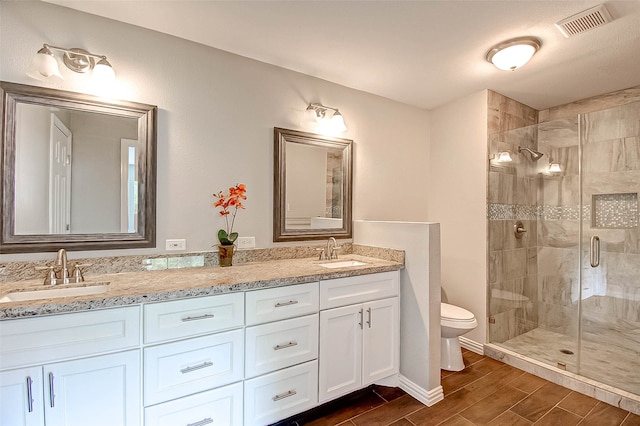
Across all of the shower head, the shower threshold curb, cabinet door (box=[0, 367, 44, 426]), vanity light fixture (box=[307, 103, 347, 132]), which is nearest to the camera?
cabinet door (box=[0, 367, 44, 426])

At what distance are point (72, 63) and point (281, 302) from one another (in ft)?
5.94

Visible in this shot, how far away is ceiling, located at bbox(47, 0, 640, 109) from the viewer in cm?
164

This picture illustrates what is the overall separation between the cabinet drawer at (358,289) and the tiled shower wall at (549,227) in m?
1.28

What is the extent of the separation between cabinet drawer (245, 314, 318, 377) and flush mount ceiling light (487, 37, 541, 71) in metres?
2.19

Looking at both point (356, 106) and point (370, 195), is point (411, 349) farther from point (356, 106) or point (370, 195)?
point (356, 106)

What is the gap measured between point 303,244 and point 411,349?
1133mm

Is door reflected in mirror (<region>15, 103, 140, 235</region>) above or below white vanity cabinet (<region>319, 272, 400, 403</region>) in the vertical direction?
above

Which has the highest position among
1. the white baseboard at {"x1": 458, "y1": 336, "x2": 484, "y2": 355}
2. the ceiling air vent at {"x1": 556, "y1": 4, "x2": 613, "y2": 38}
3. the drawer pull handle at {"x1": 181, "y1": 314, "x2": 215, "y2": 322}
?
the ceiling air vent at {"x1": 556, "y1": 4, "x2": 613, "y2": 38}

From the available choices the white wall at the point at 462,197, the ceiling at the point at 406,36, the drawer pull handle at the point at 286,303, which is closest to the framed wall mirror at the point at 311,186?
the ceiling at the point at 406,36

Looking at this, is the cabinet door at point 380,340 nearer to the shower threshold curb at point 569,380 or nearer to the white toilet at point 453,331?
the white toilet at point 453,331

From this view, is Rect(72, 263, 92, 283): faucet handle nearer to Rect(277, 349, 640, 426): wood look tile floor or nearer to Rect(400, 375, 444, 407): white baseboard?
Rect(277, 349, 640, 426): wood look tile floor

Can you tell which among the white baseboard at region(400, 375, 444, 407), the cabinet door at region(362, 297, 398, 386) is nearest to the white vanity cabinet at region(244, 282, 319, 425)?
the cabinet door at region(362, 297, 398, 386)

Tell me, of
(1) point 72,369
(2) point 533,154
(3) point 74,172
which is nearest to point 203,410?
(1) point 72,369

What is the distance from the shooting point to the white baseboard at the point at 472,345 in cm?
268
